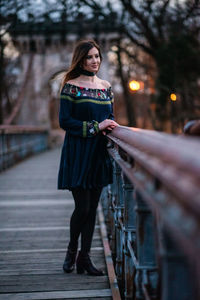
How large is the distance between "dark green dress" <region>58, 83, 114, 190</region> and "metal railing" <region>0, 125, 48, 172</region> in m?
6.80

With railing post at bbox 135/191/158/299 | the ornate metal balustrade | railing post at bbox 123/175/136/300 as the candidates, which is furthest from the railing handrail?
→ railing post at bbox 123/175/136/300

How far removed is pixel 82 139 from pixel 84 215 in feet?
1.66

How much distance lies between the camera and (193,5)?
43.6 feet

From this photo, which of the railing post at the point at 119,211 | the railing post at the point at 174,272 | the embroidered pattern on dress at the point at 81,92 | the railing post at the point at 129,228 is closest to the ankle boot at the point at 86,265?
the railing post at the point at 119,211

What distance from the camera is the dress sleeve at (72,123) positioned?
279 cm

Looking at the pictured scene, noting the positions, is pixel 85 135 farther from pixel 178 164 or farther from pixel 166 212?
pixel 178 164

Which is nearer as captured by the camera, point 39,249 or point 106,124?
point 106,124

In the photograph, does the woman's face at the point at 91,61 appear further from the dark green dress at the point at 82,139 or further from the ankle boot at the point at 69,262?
the ankle boot at the point at 69,262

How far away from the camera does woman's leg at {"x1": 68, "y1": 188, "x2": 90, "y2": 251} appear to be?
287cm

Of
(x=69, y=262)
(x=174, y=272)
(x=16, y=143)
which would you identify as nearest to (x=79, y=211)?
(x=69, y=262)

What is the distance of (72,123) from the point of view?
9.17ft

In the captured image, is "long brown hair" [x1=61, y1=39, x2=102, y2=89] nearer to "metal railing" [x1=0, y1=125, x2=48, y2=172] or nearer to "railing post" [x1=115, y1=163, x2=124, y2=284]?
"railing post" [x1=115, y1=163, x2=124, y2=284]

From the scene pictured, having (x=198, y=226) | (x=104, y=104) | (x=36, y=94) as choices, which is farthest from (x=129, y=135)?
(x=36, y=94)

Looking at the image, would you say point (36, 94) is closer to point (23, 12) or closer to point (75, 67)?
point (23, 12)
